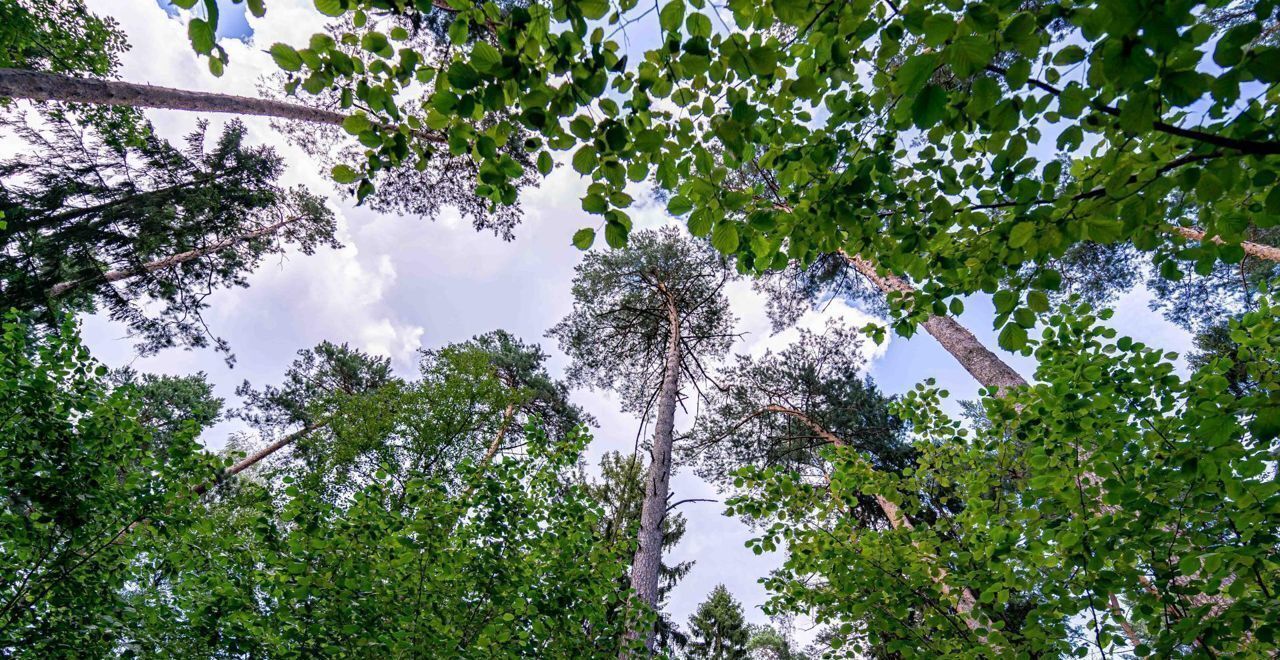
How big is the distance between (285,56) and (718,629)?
18.0 m

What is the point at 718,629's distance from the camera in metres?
15.6

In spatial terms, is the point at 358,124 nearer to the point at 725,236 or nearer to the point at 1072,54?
the point at 725,236

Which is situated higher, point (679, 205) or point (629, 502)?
point (629, 502)

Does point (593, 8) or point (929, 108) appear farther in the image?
point (593, 8)

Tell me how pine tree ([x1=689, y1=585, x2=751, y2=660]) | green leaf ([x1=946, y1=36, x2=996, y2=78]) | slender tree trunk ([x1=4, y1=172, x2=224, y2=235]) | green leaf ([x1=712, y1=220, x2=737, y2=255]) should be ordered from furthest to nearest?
pine tree ([x1=689, y1=585, x2=751, y2=660]) < slender tree trunk ([x1=4, y1=172, x2=224, y2=235]) < green leaf ([x1=712, y1=220, x2=737, y2=255]) < green leaf ([x1=946, y1=36, x2=996, y2=78])

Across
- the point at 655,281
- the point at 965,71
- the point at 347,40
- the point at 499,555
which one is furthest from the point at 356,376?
the point at 965,71

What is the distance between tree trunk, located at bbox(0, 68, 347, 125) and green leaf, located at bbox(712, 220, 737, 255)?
3493 millimetres

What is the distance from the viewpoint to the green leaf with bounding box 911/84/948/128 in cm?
114

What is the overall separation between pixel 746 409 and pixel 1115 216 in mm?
9814

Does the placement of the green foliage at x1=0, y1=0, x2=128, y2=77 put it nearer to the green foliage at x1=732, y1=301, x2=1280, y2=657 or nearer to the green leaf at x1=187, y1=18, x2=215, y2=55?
the green leaf at x1=187, y1=18, x2=215, y2=55

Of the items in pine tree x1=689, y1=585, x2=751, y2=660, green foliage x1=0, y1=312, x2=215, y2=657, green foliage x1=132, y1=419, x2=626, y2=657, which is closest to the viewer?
green foliage x1=132, y1=419, x2=626, y2=657

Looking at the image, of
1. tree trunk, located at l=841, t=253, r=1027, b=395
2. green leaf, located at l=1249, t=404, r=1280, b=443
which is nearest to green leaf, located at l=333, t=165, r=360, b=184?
green leaf, located at l=1249, t=404, r=1280, b=443

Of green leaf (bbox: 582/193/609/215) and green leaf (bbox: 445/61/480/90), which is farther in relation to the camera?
green leaf (bbox: 582/193/609/215)

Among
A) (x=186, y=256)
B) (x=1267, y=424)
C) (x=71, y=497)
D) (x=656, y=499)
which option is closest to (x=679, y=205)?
(x=1267, y=424)
